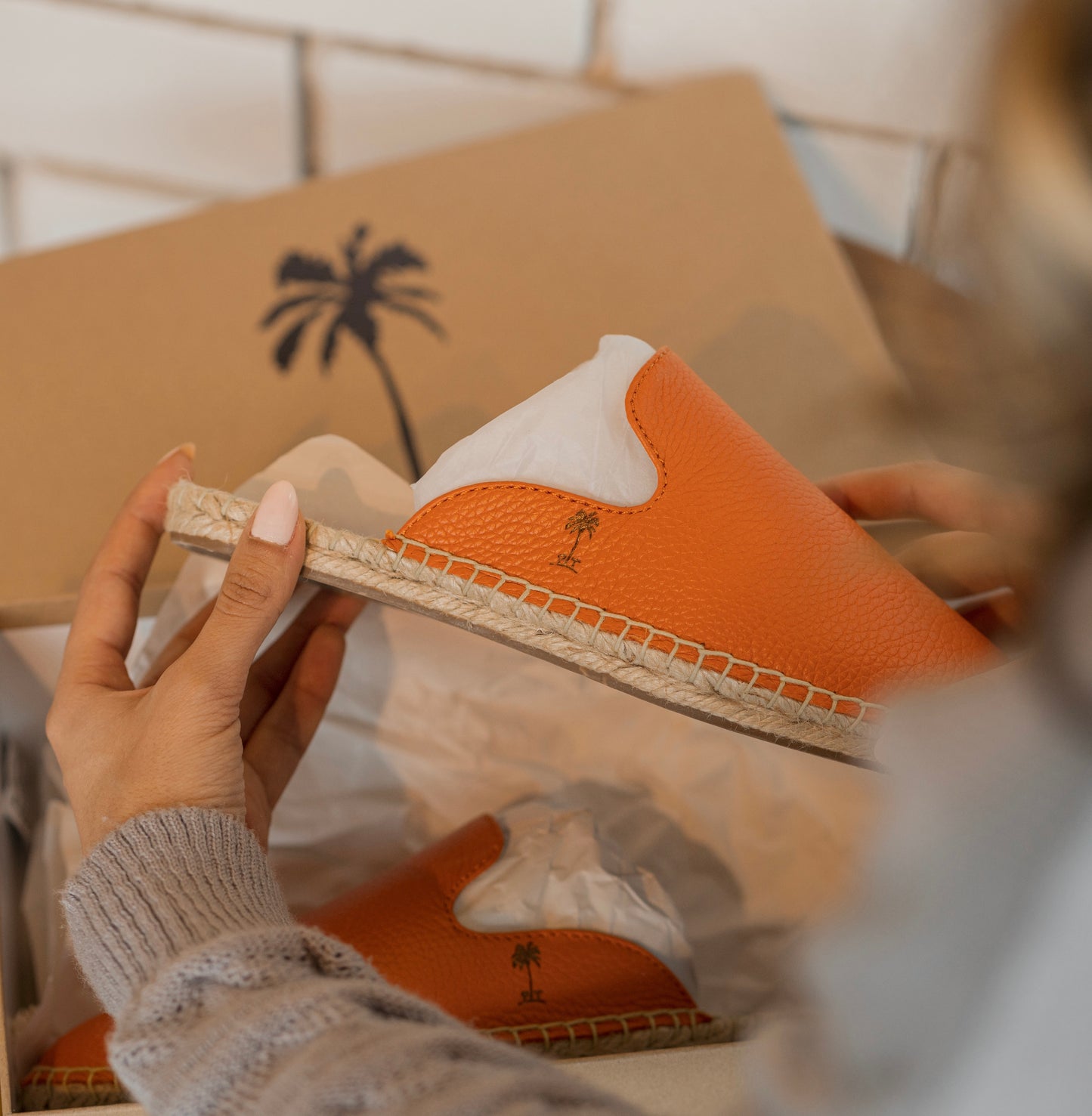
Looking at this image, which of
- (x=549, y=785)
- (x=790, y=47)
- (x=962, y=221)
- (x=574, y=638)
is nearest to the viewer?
(x=962, y=221)

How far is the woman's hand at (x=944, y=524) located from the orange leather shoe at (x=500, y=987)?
234 millimetres

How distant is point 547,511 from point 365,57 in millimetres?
667

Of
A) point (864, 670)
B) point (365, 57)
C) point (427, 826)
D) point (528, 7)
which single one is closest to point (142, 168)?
point (365, 57)

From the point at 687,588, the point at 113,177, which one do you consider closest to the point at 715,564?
the point at 687,588

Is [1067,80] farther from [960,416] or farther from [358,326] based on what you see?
[358,326]

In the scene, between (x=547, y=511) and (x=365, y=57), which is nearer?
(x=547, y=511)

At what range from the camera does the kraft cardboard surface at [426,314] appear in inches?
21.7

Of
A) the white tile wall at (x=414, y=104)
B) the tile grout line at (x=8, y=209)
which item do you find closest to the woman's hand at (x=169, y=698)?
the white tile wall at (x=414, y=104)

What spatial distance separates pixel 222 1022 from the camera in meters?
0.26

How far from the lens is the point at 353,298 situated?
0.62 m

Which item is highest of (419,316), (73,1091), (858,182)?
(858,182)

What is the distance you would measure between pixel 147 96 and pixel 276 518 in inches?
28.8

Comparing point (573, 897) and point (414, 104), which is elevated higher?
point (414, 104)

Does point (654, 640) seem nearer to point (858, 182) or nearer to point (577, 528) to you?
point (577, 528)
